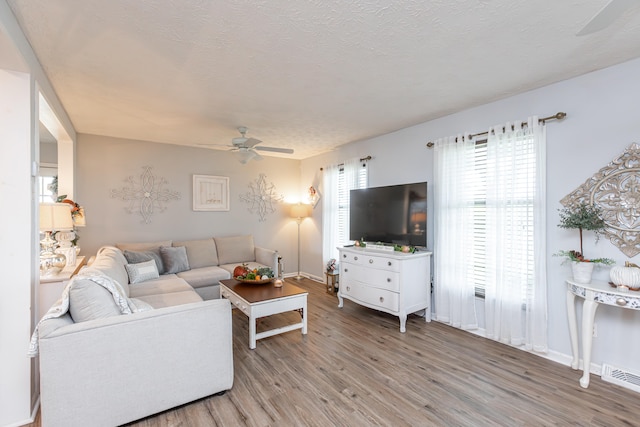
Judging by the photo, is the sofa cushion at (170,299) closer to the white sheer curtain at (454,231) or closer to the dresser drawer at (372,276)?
the dresser drawer at (372,276)

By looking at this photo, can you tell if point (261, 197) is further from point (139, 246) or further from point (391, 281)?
point (391, 281)

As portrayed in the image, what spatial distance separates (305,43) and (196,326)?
217cm

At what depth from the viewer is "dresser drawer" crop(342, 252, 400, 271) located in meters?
3.57

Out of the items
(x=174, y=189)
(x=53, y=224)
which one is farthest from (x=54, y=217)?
(x=174, y=189)

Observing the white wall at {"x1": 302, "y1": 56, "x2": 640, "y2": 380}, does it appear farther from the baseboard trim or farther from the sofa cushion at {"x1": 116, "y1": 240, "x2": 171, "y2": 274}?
the sofa cushion at {"x1": 116, "y1": 240, "x2": 171, "y2": 274}

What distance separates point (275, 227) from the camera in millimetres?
6117

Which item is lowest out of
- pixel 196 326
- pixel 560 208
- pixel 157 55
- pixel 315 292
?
pixel 315 292

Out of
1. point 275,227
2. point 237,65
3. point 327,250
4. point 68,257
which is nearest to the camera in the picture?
point 237,65

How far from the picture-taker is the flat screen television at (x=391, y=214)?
3707mm

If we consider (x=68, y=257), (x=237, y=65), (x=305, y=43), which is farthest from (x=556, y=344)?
(x=68, y=257)

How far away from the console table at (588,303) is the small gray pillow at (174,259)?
465cm

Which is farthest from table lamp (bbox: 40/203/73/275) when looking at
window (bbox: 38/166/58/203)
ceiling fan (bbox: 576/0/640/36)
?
ceiling fan (bbox: 576/0/640/36)

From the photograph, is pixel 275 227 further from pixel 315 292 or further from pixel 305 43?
pixel 305 43

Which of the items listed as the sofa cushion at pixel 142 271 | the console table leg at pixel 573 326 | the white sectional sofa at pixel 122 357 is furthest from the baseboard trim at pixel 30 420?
the console table leg at pixel 573 326
